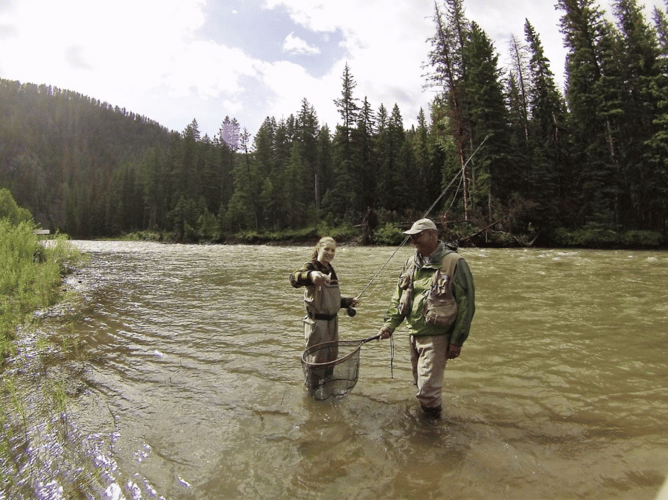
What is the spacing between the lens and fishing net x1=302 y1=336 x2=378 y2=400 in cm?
426

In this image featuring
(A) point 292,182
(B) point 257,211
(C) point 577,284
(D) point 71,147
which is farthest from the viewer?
(D) point 71,147

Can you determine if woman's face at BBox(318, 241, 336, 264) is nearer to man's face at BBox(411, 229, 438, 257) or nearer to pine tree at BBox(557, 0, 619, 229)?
man's face at BBox(411, 229, 438, 257)

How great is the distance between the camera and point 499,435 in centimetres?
360

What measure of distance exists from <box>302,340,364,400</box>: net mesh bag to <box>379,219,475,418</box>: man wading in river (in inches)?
31.4

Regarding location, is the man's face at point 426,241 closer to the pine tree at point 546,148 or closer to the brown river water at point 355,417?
the brown river water at point 355,417

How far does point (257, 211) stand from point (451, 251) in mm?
54319

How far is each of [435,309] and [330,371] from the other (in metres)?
1.58

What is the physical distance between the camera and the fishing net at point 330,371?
4258mm

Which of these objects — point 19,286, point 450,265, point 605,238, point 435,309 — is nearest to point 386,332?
point 435,309

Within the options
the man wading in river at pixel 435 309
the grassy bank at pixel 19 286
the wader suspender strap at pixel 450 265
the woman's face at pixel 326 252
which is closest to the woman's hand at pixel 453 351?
the man wading in river at pixel 435 309

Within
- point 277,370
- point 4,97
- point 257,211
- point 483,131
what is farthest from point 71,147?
point 277,370

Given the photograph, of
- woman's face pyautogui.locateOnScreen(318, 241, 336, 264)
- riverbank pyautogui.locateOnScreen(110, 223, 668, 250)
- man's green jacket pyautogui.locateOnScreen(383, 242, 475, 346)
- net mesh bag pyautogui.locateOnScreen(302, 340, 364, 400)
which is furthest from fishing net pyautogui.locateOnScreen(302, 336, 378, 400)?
riverbank pyautogui.locateOnScreen(110, 223, 668, 250)

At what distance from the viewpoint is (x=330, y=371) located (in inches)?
171

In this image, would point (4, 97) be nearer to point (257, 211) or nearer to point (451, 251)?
point (257, 211)
